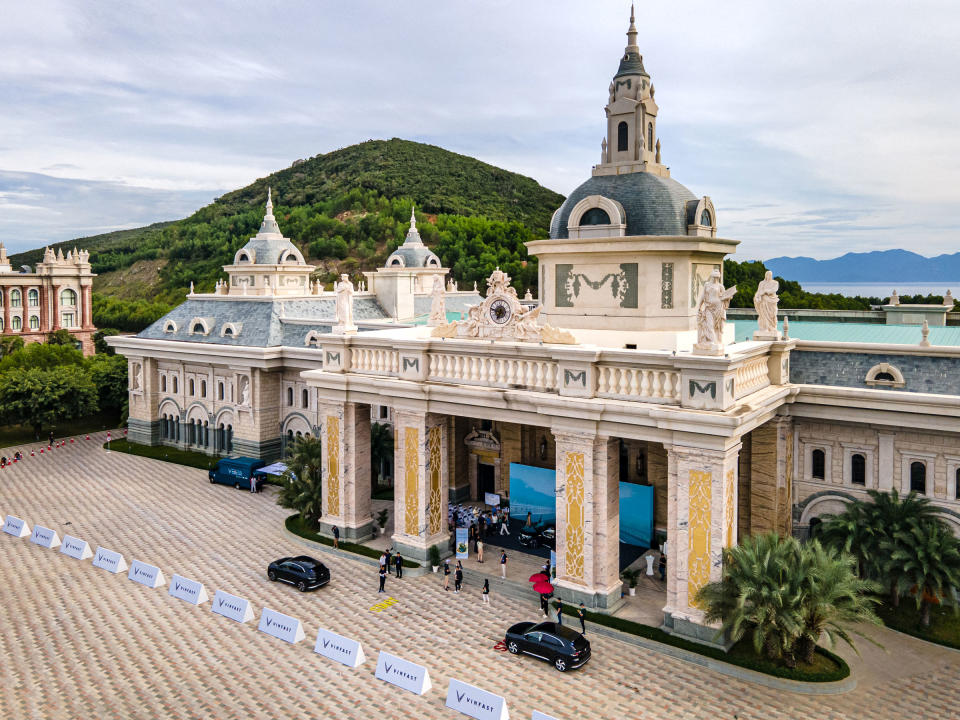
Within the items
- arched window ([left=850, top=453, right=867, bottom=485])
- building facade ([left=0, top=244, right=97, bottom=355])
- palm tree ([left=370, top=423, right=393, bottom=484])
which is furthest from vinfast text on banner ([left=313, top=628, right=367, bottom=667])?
building facade ([left=0, top=244, right=97, bottom=355])

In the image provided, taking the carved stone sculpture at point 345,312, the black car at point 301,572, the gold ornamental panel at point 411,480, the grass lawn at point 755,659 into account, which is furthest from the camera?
the carved stone sculpture at point 345,312

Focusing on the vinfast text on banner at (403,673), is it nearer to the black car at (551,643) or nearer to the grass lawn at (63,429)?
the black car at (551,643)

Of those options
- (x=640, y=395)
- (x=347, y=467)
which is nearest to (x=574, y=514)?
(x=640, y=395)

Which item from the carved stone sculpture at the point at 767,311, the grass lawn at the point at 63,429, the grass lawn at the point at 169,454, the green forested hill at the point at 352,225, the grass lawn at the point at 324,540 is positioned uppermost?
the green forested hill at the point at 352,225

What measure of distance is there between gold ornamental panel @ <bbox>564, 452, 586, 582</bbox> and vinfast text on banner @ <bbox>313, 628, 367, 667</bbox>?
8.11 m

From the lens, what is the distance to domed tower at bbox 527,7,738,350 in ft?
94.6

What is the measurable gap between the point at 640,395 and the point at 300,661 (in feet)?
47.7

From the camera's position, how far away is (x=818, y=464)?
29.6 metres

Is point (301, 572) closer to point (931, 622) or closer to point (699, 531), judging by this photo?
point (699, 531)

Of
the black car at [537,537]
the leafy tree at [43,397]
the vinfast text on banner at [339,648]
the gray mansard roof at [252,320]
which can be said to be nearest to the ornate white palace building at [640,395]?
the black car at [537,537]

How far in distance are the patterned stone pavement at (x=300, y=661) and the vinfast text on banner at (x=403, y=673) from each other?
0.28m

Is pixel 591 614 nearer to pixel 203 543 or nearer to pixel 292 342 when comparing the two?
pixel 203 543

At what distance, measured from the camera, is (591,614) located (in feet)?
86.3

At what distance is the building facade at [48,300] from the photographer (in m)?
91.3
